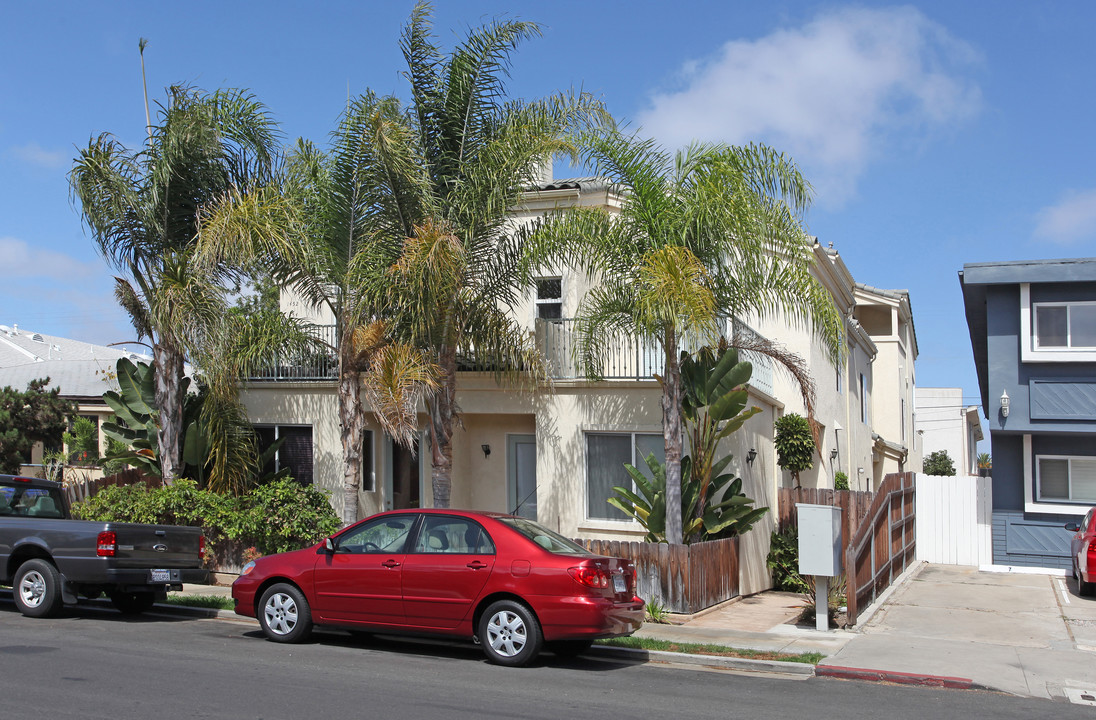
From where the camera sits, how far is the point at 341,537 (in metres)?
9.99

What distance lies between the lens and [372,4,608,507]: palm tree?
13250 mm

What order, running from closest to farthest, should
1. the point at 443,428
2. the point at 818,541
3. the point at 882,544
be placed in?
1. the point at 818,541
2. the point at 443,428
3. the point at 882,544

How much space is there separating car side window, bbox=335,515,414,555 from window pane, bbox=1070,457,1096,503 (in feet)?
45.4

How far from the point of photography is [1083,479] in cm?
1791

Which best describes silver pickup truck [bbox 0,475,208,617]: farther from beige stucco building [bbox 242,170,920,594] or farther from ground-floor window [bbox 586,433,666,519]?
ground-floor window [bbox 586,433,666,519]

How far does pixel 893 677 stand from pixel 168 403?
11.8 metres

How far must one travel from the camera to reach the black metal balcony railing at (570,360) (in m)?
14.9

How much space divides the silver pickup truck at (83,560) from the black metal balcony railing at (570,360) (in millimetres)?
4446

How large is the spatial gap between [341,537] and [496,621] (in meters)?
2.00

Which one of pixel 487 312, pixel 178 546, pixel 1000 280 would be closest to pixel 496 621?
pixel 178 546

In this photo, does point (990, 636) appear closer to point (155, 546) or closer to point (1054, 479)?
point (1054, 479)

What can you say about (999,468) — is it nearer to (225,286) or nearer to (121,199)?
(225,286)

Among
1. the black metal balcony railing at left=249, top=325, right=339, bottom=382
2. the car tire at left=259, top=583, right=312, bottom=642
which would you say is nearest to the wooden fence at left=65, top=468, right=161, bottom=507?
the black metal balcony railing at left=249, top=325, right=339, bottom=382

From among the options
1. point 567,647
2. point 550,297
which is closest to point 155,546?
point 567,647
